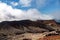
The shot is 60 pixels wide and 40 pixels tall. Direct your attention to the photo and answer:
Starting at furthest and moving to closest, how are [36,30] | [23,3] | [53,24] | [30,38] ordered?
1. [53,24]
2. [36,30]
3. [30,38]
4. [23,3]

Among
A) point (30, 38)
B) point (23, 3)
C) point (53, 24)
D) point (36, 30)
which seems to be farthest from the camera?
point (53, 24)

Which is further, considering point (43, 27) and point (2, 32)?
point (43, 27)

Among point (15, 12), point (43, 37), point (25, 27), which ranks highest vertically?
point (15, 12)

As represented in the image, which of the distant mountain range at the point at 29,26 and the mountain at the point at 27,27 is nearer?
the mountain at the point at 27,27

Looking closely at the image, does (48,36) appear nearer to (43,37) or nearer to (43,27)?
(43,37)

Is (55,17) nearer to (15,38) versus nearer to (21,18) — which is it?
(21,18)

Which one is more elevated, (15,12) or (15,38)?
(15,12)

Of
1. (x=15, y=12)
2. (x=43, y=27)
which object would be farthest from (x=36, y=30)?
(x=15, y=12)

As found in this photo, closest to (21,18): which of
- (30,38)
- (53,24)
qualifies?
(30,38)

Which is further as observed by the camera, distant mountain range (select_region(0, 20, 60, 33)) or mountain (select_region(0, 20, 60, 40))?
distant mountain range (select_region(0, 20, 60, 33))
